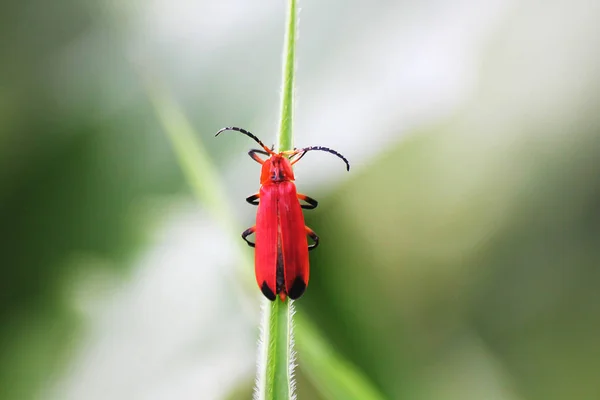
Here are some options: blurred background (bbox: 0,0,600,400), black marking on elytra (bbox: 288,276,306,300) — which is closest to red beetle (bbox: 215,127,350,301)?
black marking on elytra (bbox: 288,276,306,300)

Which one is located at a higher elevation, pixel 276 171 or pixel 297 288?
pixel 276 171

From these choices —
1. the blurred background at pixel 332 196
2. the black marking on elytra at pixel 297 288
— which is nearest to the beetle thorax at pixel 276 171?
the blurred background at pixel 332 196

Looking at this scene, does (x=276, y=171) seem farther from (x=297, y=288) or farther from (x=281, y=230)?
(x=297, y=288)

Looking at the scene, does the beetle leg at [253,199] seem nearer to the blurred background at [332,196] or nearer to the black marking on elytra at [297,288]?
the blurred background at [332,196]

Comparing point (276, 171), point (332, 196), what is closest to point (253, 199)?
point (276, 171)

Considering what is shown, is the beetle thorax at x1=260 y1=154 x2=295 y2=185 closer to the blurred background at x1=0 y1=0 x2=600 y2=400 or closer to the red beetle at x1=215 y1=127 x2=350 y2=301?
the red beetle at x1=215 y1=127 x2=350 y2=301

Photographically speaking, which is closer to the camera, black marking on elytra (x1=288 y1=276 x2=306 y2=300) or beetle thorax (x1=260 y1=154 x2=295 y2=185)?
black marking on elytra (x1=288 y1=276 x2=306 y2=300)

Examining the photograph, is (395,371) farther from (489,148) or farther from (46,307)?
(46,307)

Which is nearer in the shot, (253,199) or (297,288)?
(297,288)
